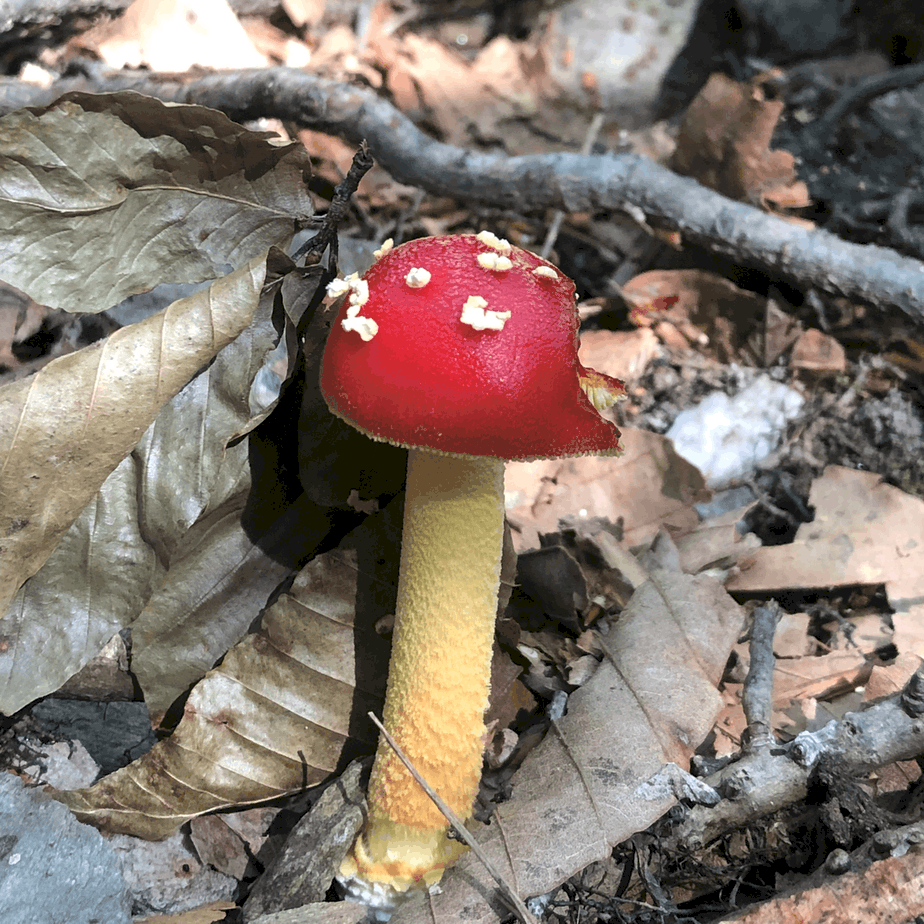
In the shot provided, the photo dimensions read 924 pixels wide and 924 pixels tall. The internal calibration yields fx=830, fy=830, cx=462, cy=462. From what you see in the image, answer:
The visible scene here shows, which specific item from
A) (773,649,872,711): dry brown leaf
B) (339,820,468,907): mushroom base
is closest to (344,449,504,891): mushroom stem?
(339,820,468,907): mushroom base

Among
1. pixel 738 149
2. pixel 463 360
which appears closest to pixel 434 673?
pixel 463 360

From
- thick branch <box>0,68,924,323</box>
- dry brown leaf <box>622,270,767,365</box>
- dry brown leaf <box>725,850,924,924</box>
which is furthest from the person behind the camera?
dry brown leaf <box>622,270,767,365</box>

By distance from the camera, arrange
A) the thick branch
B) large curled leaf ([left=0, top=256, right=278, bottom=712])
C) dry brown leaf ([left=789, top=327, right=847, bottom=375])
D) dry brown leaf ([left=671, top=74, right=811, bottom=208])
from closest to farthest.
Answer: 1. large curled leaf ([left=0, top=256, right=278, bottom=712])
2. the thick branch
3. dry brown leaf ([left=789, top=327, right=847, bottom=375])
4. dry brown leaf ([left=671, top=74, right=811, bottom=208])

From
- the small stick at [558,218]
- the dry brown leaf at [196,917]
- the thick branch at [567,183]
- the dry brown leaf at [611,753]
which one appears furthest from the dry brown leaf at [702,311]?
the dry brown leaf at [196,917]

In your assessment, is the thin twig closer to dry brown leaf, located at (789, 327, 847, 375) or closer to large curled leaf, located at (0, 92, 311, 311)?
large curled leaf, located at (0, 92, 311, 311)

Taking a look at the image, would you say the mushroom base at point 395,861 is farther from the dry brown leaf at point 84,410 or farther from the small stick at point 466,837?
the dry brown leaf at point 84,410

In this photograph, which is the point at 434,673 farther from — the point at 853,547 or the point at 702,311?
the point at 702,311
